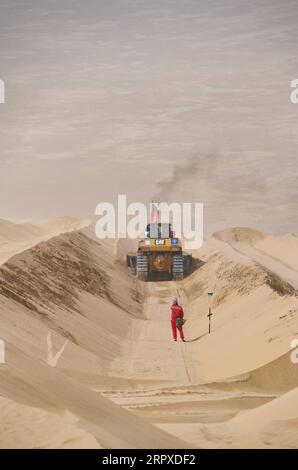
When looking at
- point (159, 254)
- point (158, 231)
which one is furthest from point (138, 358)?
point (158, 231)

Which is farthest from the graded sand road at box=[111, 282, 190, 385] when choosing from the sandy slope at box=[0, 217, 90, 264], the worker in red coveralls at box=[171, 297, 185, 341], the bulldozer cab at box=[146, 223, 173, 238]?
the sandy slope at box=[0, 217, 90, 264]

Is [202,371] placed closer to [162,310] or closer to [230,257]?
[162,310]

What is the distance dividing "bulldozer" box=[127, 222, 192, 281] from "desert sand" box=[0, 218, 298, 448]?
0.81 meters

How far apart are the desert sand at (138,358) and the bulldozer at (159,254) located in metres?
0.81

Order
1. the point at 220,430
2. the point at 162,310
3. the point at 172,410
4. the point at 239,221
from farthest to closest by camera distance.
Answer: the point at 239,221 < the point at 162,310 < the point at 172,410 < the point at 220,430

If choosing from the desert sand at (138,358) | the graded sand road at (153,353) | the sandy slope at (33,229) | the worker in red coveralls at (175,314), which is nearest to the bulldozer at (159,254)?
the desert sand at (138,358)

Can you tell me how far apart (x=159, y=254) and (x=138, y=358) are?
19.0 meters

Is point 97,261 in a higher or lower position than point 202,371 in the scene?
higher

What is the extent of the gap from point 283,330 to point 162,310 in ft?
38.7

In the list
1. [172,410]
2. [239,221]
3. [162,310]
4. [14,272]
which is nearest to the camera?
[172,410]

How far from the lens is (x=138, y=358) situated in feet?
72.9

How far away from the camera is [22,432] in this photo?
11.0m

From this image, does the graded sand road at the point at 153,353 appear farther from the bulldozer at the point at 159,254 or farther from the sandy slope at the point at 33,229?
the sandy slope at the point at 33,229
